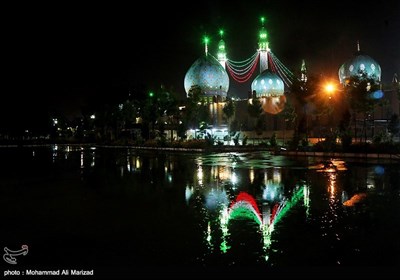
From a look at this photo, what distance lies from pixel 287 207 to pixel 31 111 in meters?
68.6

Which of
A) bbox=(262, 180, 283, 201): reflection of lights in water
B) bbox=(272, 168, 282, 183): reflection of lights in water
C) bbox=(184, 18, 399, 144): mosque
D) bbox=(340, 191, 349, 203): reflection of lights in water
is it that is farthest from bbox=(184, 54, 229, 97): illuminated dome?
bbox=(340, 191, 349, 203): reflection of lights in water

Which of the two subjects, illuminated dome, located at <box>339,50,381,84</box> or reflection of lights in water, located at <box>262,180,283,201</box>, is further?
illuminated dome, located at <box>339,50,381,84</box>

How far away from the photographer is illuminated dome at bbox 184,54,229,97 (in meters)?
76.1

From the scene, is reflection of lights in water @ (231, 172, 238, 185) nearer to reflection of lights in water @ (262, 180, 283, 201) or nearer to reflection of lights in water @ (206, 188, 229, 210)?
reflection of lights in water @ (262, 180, 283, 201)

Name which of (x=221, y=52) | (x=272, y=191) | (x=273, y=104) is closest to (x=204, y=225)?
(x=272, y=191)

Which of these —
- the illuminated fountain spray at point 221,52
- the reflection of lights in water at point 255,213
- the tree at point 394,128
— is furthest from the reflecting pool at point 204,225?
the illuminated fountain spray at point 221,52

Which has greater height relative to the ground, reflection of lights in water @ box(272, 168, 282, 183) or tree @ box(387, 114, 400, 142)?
tree @ box(387, 114, 400, 142)

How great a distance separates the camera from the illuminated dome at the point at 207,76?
76.1 meters

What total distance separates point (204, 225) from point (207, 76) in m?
68.6

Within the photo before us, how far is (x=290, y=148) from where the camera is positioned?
3284 cm

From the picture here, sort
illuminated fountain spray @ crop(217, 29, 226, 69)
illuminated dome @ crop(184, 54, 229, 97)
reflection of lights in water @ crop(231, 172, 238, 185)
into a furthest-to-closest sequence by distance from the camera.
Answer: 1. illuminated fountain spray @ crop(217, 29, 226, 69)
2. illuminated dome @ crop(184, 54, 229, 97)
3. reflection of lights in water @ crop(231, 172, 238, 185)

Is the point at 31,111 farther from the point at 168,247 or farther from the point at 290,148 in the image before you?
the point at 168,247

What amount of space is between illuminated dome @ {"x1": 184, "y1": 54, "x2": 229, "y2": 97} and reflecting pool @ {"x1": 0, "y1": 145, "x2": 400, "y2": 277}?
200ft

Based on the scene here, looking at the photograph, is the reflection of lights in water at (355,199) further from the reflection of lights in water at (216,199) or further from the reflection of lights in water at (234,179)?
the reflection of lights in water at (234,179)
